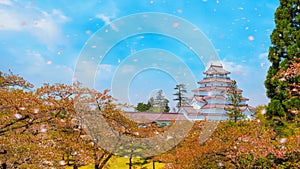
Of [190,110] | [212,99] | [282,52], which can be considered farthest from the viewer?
[190,110]

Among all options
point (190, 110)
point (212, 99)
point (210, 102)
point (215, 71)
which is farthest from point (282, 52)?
point (215, 71)

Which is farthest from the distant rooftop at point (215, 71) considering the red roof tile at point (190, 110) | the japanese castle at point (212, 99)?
the red roof tile at point (190, 110)

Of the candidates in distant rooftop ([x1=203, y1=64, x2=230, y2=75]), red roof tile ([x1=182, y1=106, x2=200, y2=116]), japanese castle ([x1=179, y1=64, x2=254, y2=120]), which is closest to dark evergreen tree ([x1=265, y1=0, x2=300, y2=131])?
japanese castle ([x1=179, y1=64, x2=254, y2=120])

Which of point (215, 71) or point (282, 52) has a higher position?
point (215, 71)

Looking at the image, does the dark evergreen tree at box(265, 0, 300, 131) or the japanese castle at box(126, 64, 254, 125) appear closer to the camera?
the dark evergreen tree at box(265, 0, 300, 131)

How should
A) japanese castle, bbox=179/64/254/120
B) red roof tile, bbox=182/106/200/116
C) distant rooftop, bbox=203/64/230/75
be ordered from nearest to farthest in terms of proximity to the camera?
japanese castle, bbox=179/64/254/120 < red roof tile, bbox=182/106/200/116 < distant rooftop, bbox=203/64/230/75

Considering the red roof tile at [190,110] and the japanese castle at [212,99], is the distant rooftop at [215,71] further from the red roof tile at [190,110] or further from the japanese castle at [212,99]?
the red roof tile at [190,110]

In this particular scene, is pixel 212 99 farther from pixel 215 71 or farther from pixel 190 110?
pixel 215 71

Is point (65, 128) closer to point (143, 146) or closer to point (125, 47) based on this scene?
point (125, 47)

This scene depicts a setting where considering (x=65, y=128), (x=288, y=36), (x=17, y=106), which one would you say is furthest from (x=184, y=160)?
(x=288, y=36)

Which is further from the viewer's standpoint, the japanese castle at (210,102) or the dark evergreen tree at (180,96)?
the dark evergreen tree at (180,96)

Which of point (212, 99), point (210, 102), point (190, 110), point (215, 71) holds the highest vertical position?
point (215, 71)

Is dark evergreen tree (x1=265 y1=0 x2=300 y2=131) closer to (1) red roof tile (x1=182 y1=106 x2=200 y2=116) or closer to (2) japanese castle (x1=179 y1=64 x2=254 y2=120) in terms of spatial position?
(2) japanese castle (x1=179 y1=64 x2=254 y2=120)
